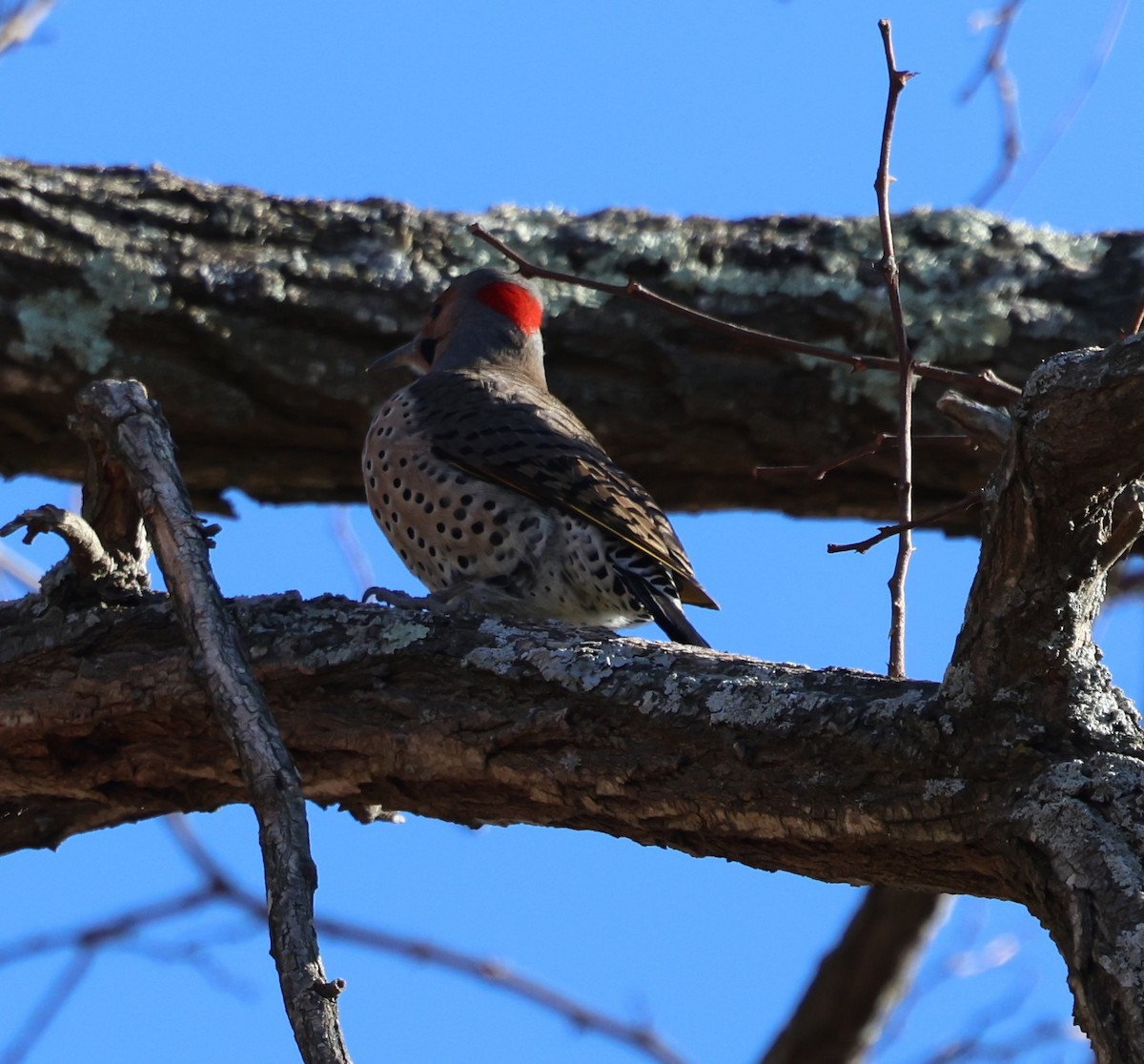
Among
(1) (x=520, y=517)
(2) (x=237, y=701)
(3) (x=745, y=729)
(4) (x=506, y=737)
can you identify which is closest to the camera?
(2) (x=237, y=701)

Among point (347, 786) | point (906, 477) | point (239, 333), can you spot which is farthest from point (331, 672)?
point (239, 333)

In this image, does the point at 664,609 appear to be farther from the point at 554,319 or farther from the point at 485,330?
the point at 485,330

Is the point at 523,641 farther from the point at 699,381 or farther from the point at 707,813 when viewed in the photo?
the point at 699,381

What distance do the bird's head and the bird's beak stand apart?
0.08 ft

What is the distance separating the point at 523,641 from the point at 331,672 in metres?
0.39

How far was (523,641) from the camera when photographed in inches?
126

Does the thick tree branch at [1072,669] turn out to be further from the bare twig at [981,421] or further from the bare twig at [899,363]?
the bare twig at [981,421]

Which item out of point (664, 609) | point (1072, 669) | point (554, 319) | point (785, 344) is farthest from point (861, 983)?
point (1072, 669)

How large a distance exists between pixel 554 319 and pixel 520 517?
739 millimetres

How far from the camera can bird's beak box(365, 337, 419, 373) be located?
477 centimetres

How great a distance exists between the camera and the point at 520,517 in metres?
4.45

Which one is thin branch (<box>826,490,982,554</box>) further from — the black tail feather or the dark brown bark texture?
the dark brown bark texture

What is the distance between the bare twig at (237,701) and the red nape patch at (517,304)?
2.03 metres

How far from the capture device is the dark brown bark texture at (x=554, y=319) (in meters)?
4.48
